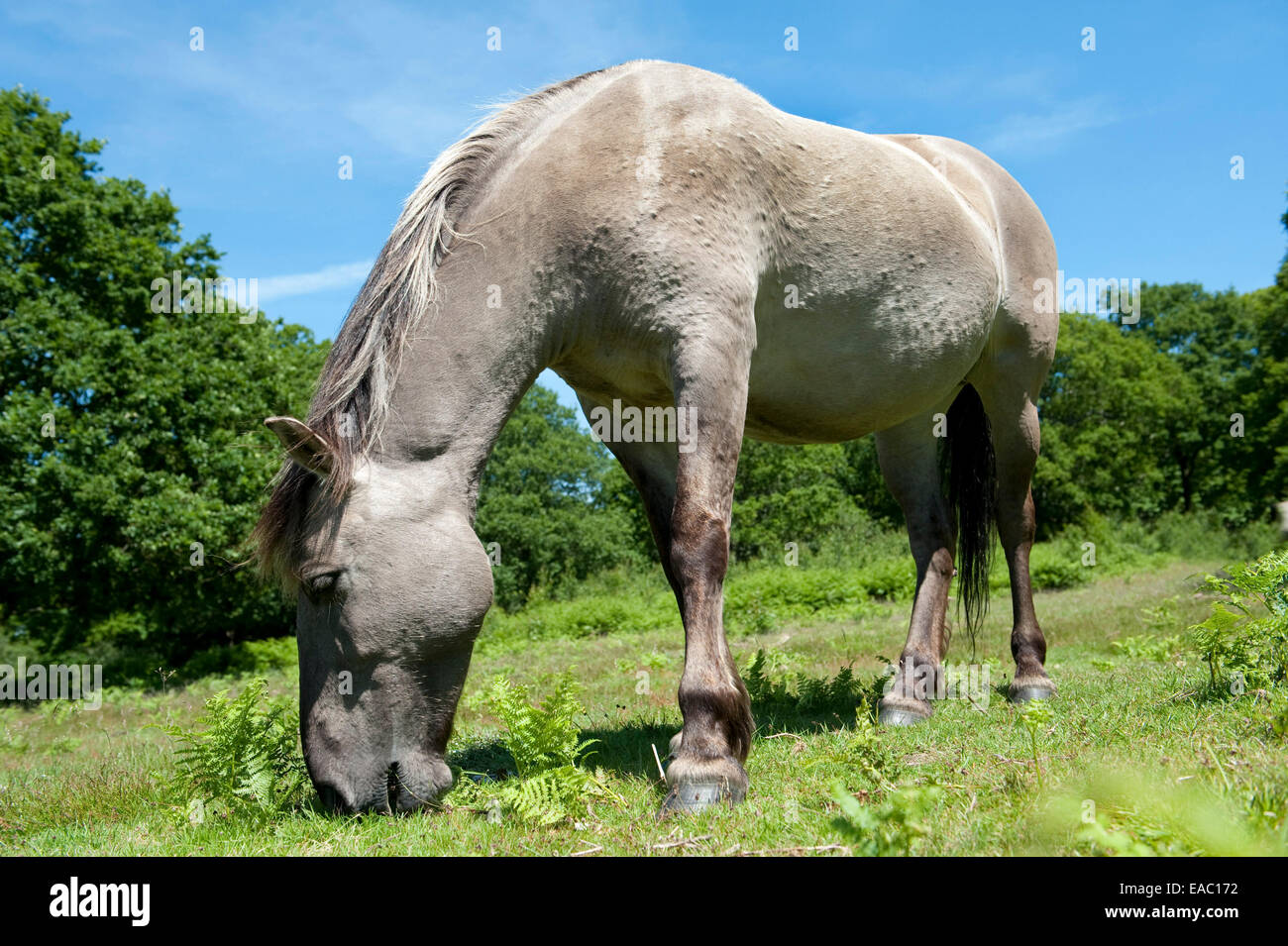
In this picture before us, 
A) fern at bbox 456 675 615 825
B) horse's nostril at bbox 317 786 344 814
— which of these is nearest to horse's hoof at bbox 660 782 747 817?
fern at bbox 456 675 615 825

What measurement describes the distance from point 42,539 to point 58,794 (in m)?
16.1

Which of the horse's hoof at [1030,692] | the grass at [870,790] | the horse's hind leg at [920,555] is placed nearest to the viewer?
the grass at [870,790]

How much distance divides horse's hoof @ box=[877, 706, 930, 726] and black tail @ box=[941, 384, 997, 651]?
5.92ft

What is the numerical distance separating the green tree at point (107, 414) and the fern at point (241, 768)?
572 inches

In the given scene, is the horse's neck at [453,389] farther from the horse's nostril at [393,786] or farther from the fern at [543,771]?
the horse's nostril at [393,786]

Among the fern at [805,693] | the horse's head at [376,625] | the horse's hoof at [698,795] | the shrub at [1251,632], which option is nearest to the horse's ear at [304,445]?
the horse's head at [376,625]

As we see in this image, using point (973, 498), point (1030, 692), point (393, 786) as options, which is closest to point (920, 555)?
point (973, 498)

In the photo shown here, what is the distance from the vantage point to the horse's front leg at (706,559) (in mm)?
3260

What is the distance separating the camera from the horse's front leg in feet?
10.7

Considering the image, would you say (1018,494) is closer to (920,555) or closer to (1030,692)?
(920,555)

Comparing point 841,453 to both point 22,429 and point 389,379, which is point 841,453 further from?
point 389,379

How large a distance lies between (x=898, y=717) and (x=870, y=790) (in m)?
2.12

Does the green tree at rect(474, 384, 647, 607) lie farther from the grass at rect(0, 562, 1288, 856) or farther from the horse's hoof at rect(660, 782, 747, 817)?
the horse's hoof at rect(660, 782, 747, 817)
